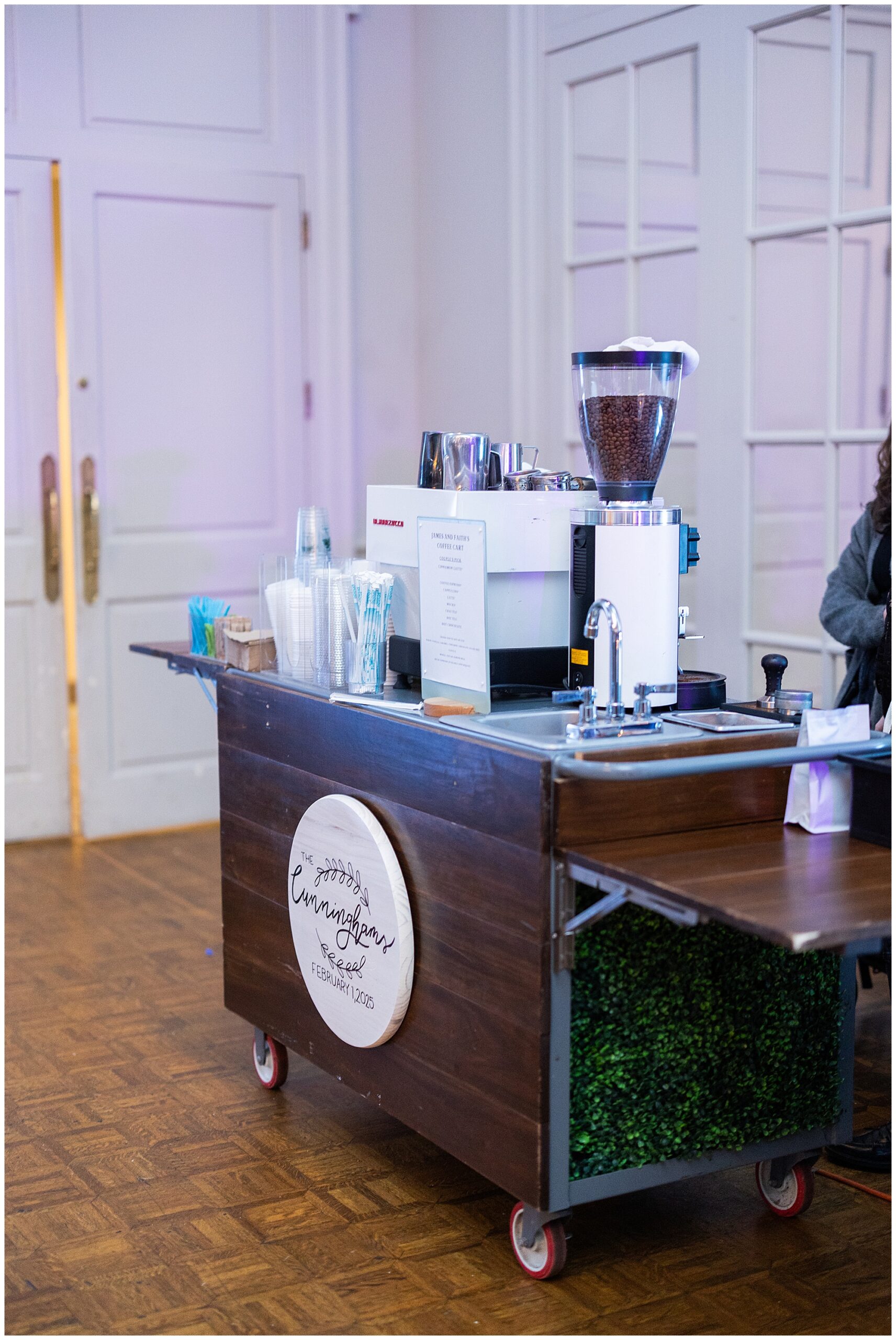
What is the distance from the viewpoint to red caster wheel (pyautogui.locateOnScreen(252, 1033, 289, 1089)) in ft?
9.44

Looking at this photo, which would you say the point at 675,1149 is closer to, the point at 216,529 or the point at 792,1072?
the point at 792,1072

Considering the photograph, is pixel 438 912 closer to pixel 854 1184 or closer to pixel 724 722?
pixel 724 722

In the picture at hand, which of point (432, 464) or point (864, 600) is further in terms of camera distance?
point (864, 600)

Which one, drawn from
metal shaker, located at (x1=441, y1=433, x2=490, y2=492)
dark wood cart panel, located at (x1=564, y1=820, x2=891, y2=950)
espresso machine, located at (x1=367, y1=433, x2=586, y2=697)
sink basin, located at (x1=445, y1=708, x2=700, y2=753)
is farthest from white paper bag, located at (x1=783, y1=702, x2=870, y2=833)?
metal shaker, located at (x1=441, y1=433, x2=490, y2=492)

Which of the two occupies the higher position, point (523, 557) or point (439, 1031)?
point (523, 557)

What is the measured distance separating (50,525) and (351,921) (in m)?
2.91

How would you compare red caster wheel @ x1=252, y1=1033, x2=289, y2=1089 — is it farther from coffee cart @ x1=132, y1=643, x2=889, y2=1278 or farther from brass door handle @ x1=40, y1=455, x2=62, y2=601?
brass door handle @ x1=40, y1=455, x2=62, y2=601

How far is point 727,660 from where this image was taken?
13.7ft

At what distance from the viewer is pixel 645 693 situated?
7.20ft

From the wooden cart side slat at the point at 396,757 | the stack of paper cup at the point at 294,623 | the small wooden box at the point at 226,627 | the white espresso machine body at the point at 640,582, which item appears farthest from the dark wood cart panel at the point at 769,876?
the small wooden box at the point at 226,627

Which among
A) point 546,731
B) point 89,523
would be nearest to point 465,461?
point 546,731

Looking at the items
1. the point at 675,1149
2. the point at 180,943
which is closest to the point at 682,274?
the point at 180,943

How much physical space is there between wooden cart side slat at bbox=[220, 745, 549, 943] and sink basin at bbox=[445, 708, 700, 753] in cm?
14

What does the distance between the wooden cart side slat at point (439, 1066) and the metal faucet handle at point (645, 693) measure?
0.49 m
